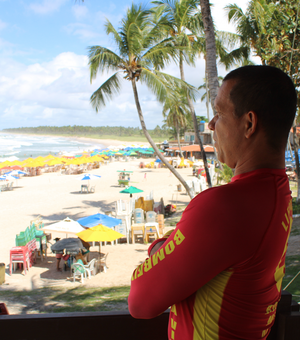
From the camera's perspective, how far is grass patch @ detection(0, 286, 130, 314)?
6.02 metres

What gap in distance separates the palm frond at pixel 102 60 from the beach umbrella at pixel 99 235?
245 inches

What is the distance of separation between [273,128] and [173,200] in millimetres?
17865

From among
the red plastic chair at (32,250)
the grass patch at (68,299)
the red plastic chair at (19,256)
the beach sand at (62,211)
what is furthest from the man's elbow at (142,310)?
the red plastic chair at (32,250)

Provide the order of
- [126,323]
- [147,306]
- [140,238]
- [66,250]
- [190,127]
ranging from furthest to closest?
[190,127] → [140,238] → [66,250] → [126,323] → [147,306]

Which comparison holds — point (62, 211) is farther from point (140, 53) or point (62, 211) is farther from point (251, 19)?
point (251, 19)

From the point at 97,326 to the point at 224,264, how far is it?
2.91 ft

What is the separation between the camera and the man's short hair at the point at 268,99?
76 cm

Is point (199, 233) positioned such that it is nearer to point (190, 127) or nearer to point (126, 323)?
point (126, 323)

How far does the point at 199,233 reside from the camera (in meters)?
0.68

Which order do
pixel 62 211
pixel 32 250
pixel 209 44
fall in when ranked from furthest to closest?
1. pixel 62 211
2. pixel 32 250
3. pixel 209 44

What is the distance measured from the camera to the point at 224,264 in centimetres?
69

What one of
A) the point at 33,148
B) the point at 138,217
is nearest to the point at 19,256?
the point at 138,217

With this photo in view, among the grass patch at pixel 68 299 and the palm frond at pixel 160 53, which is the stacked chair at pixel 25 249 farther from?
the palm frond at pixel 160 53

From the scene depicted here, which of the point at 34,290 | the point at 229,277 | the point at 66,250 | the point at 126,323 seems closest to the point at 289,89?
the point at 229,277
